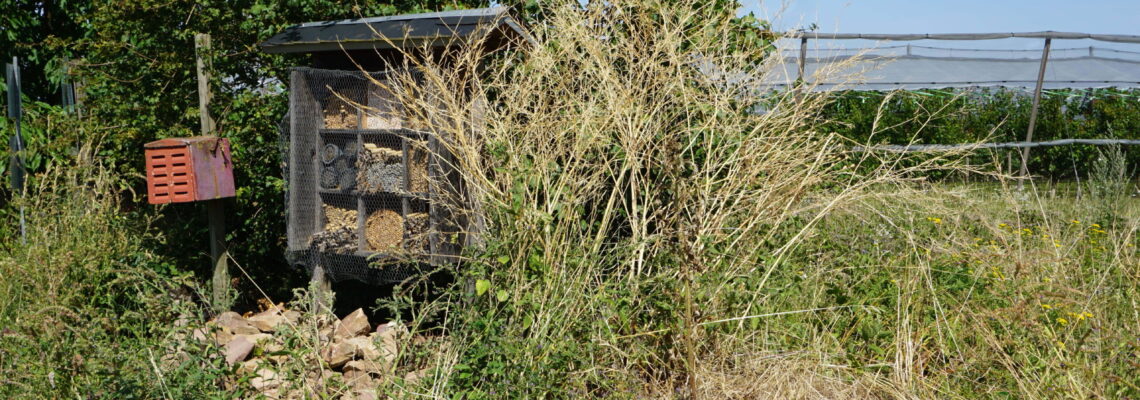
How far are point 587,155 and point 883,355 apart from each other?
5.06ft

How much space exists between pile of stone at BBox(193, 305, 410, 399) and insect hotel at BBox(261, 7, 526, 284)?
0.40 metres

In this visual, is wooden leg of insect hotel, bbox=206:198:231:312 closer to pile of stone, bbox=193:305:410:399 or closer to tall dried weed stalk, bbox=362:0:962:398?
pile of stone, bbox=193:305:410:399

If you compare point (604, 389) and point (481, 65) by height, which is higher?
point (481, 65)

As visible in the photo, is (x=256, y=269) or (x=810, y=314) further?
(x=256, y=269)

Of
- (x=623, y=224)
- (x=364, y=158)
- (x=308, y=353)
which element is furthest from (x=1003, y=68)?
(x=308, y=353)

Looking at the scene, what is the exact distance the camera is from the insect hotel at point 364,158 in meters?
4.75

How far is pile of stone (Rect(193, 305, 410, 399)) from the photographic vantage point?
11.5ft

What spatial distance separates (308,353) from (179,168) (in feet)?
7.59

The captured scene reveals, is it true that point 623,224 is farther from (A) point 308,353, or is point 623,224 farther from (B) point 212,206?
(B) point 212,206

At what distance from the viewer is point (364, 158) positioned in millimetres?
4949

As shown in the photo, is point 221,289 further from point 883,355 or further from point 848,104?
point 848,104

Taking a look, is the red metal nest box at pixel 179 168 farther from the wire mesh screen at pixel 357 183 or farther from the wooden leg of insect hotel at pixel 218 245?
the wire mesh screen at pixel 357 183

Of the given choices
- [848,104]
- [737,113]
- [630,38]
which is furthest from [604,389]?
[848,104]

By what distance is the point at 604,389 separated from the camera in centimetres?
381
